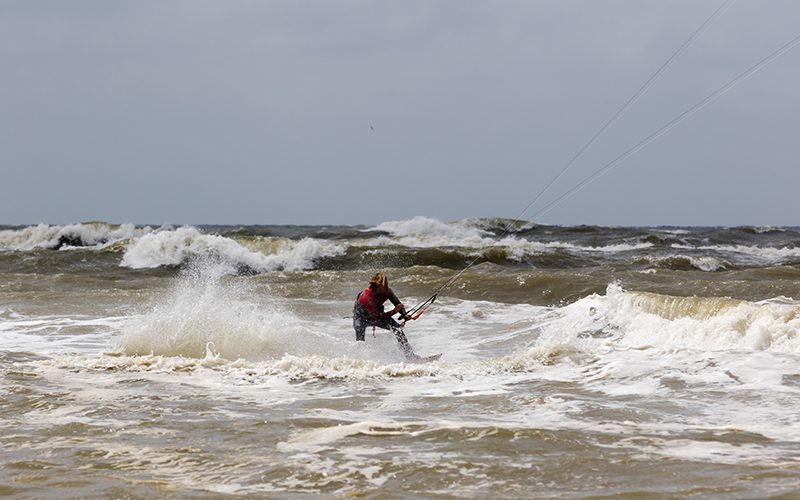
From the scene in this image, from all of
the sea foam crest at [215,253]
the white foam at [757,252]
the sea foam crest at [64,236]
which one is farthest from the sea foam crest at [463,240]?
the sea foam crest at [64,236]

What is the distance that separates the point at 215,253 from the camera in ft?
99.1

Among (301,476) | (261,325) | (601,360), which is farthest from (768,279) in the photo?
(301,476)

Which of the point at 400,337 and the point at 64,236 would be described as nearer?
the point at 400,337

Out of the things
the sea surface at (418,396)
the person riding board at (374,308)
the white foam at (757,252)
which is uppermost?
the white foam at (757,252)

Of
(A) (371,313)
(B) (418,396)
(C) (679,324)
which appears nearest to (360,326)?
(A) (371,313)

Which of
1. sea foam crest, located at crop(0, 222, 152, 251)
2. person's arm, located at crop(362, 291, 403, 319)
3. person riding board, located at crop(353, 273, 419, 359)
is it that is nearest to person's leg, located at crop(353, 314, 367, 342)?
person riding board, located at crop(353, 273, 419, 359)

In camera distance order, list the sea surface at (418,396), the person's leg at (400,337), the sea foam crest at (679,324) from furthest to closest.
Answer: the person's leg at (400,337) < the sea foam crest at (679,324) < the sea surface at (418,396)

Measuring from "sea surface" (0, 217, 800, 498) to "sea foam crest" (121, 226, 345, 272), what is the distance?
9881mm

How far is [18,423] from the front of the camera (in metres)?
6.70

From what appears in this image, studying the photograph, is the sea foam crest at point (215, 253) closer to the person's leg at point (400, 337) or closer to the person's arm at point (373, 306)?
the person's arm at point (373, 306)

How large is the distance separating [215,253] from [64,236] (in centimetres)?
1332

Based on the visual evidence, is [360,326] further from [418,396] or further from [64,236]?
[64,236]

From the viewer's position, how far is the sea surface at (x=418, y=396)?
511 centimetres

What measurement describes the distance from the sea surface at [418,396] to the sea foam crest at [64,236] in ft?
72.6
